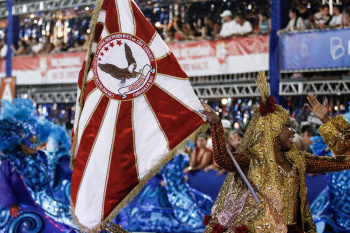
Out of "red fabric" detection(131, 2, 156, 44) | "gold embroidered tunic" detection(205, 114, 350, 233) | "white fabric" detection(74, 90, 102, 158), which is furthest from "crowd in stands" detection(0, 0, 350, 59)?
"white fabric" detection(74, 90, 102, 158)

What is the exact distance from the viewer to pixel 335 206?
281 inches

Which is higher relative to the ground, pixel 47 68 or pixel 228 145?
pixel 47 68

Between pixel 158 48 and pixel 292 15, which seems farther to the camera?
pixel 292 15

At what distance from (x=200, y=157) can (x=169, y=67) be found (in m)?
4.35

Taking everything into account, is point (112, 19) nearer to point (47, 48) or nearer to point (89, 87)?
point (89, 87)

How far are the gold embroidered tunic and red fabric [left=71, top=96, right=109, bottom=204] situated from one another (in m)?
0.84

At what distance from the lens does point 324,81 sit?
11.9 m

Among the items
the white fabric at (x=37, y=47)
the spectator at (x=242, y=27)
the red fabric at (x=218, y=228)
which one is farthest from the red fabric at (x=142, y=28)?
the white fabric at (x=37, y=47)

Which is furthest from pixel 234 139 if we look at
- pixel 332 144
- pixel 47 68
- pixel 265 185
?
pixel 47 68

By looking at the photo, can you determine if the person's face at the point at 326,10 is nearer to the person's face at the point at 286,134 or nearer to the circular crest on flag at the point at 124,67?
the person's face at the point at 286,134

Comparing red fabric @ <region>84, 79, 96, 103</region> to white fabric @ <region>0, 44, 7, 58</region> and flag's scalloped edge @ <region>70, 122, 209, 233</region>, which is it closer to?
flag's scalloped edge @ <region>70, 122, 209, 233</region>

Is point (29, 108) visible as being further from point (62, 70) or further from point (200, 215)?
point (62, 70)

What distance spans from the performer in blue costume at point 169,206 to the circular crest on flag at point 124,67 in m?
→ 3.99

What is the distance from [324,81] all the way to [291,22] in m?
1.36
